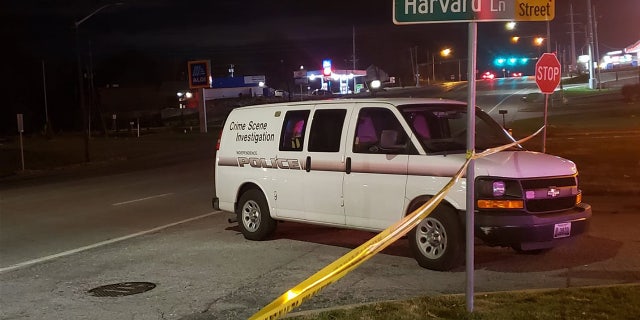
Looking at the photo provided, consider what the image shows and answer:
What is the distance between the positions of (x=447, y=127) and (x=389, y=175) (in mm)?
1048

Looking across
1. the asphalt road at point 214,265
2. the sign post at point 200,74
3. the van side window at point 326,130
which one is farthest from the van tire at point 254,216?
the sign post at point 200,74

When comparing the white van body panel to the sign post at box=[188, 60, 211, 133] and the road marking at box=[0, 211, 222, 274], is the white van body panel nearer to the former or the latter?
the road marking at box=[0, 211, 222, 274]

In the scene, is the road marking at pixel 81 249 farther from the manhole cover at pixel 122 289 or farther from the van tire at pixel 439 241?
the van tire at pixel 439 241

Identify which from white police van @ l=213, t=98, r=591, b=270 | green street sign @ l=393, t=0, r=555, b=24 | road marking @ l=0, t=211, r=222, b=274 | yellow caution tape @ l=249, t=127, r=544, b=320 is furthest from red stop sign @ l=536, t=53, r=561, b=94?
yellow caution tape @ l=249, t=127, r=544, b=320

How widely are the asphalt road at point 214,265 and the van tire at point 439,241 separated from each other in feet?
0.47

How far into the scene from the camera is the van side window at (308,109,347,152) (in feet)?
28.8

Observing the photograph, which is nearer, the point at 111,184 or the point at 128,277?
the point at 128,277

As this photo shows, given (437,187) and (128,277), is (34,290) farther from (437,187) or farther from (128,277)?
(437,187)

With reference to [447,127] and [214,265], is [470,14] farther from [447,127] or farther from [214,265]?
[214,265]

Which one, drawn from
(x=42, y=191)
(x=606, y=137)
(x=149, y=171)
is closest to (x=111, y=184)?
(x=42, y=191)

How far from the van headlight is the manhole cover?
3846 millimetres

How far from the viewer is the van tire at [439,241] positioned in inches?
296

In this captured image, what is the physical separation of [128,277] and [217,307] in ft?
6.44

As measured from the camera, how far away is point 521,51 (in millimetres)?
119438
